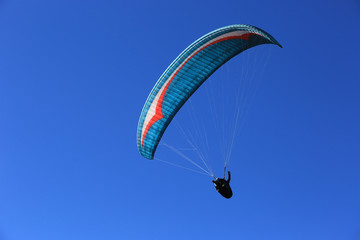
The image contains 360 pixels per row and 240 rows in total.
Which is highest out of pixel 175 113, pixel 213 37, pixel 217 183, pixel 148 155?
pixel 213 37

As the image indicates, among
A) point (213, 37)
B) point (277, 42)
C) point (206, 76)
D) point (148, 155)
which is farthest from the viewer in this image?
point (148, 155)

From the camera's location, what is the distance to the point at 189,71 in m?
16.2

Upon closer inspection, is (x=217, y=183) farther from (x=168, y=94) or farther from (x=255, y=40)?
(x=255, y=40)

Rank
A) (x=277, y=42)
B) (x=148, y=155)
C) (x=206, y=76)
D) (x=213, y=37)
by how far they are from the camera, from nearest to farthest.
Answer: (x=277, y=42), (x=213, y=37), (x=206, y=76), (x=148, y=155)

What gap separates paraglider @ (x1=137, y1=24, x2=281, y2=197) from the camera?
625 inches

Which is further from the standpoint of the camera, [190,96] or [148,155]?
[148,155]

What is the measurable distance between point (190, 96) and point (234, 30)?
3.74m

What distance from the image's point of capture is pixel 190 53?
16.0 metres

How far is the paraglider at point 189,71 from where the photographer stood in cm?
1587

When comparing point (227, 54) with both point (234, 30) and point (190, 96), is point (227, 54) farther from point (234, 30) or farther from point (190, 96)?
point (190, 96)

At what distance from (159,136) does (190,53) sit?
4398 mm

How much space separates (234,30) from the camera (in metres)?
15.3

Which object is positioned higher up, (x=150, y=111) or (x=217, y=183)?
(x=150, y=111)

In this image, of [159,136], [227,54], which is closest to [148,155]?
[159,136]
